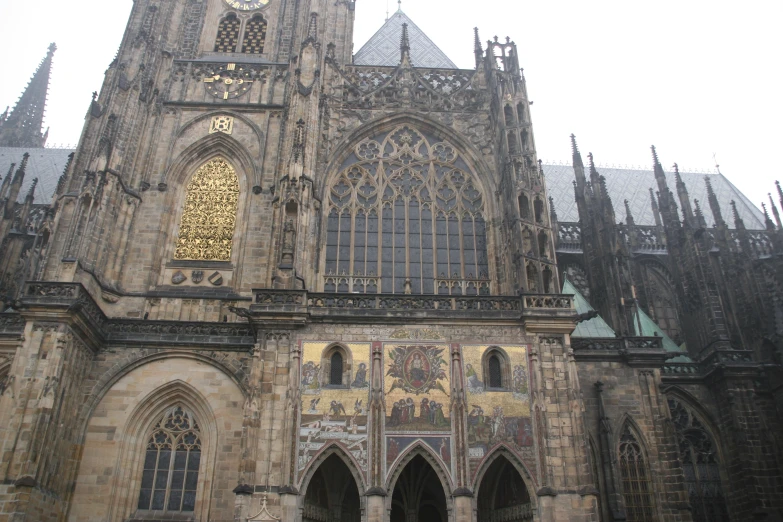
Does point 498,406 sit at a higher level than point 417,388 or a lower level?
lower

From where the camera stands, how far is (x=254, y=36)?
24.6 meters

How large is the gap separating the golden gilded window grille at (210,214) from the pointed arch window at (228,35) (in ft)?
17.0

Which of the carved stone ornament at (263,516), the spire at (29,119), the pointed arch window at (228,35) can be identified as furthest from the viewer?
the spire at (29,119)

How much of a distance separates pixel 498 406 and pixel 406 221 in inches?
283

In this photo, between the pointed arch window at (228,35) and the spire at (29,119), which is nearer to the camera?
the pointed arch window at (228,35)

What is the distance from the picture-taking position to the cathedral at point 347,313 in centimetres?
1508

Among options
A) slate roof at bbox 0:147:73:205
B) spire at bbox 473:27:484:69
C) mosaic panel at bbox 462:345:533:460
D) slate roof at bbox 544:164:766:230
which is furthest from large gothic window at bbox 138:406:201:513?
slate roof at bbox 544:164:766:230

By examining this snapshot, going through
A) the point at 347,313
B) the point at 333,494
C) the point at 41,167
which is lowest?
Answer: the point at 333,494

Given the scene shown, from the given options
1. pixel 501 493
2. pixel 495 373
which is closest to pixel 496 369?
pixel 495 373

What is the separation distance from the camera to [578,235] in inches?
1062

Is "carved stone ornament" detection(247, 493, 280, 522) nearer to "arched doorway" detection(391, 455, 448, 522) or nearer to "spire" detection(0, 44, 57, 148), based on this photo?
"arched doorway" detection(391, 455, 448, 522)

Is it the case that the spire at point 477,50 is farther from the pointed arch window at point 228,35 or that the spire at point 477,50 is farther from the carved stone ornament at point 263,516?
the carved stone ornament at point 263,516

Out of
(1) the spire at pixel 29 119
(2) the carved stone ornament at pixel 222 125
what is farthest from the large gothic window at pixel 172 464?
(1) the spire at pixel 29 119

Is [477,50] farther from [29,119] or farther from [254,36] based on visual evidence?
[29,119]
